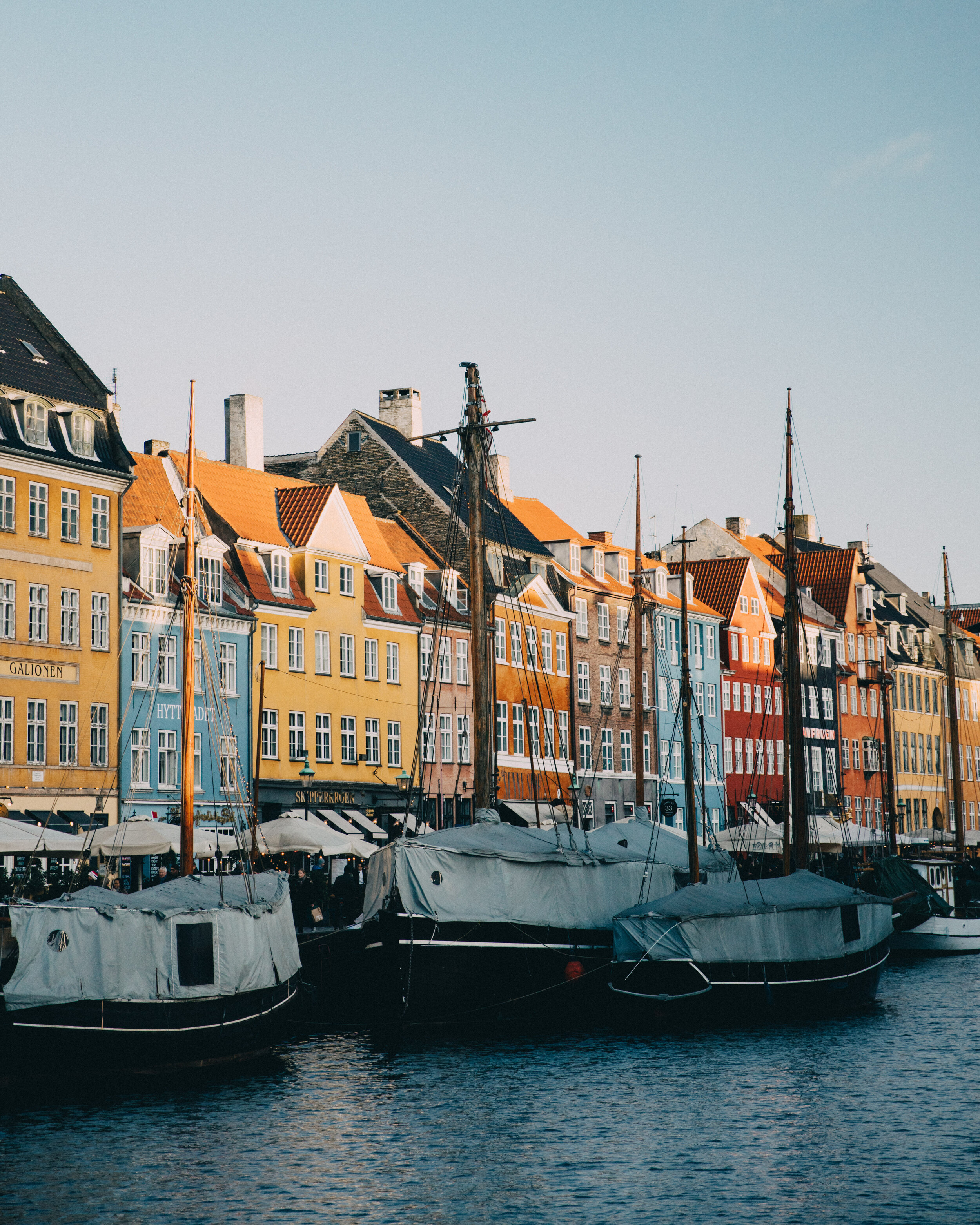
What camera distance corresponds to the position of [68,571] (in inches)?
2347

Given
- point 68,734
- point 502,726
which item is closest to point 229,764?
point 68,734

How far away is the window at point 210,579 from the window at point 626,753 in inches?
1308

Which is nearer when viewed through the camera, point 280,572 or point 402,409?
point 280,572

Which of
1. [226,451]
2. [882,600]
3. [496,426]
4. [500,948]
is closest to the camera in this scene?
[500,948]

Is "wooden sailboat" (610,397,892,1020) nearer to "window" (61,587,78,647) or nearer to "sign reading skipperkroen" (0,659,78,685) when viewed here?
"sign reading skipperkroen" (0,659,78,685)

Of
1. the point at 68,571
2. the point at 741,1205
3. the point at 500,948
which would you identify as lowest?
the point at 741,1205

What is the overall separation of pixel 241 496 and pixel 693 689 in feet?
119

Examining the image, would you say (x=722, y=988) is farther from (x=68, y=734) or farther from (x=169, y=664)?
(x=169, y=664)

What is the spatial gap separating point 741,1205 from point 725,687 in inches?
3231

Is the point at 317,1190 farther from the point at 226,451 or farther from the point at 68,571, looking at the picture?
the point at 226,451

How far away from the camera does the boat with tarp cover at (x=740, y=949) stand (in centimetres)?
4038

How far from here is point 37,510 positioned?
193ft

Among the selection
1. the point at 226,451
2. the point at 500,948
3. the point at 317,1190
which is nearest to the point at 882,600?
the point at 226,451

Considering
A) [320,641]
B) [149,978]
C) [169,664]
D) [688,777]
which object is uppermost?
[320,641]
